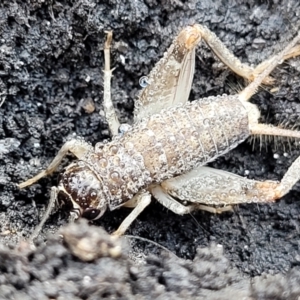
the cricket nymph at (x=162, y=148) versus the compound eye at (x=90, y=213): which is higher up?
the cricket nymph at (x=162, y=148)

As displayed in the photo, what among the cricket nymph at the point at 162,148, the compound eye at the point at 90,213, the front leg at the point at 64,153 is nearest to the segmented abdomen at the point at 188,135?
the cricket nymph at the point at 162,148

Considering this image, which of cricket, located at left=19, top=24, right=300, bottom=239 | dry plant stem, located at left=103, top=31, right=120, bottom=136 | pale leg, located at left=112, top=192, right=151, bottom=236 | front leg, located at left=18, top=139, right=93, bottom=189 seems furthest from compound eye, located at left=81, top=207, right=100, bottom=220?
dry plant stem, located at left=103, top=31, right=120, bottom=136

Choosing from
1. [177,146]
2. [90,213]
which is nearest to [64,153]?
[90,213]

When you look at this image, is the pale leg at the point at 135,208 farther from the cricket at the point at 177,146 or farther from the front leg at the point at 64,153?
the front leg at the point at 64,153

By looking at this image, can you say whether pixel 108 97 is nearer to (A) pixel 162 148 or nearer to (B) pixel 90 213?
(A) pixel 162 148

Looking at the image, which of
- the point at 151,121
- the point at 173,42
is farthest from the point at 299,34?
the point at 151,121

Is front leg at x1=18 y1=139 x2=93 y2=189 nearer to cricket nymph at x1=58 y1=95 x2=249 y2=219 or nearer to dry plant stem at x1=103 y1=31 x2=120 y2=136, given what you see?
cricket nymph at x1=58 y1=95 x2=249 y2=219

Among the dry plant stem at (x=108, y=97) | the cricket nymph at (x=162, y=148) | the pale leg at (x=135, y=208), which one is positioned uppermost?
the dry plant stem at (x=108, y=97)
